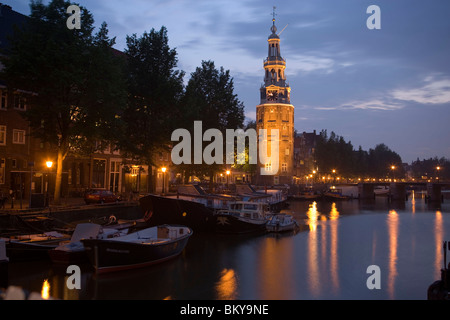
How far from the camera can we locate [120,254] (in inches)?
890

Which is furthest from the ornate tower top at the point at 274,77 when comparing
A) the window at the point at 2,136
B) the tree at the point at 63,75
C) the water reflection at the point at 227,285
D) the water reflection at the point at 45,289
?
the water reflection at the point at 45,289

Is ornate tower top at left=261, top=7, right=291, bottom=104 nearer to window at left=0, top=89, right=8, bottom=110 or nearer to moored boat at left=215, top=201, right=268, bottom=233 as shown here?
moored boat at left=215, top=201, right=268, bottom=233

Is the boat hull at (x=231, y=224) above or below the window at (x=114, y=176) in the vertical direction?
below

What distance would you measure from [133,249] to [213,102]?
36.7 meters

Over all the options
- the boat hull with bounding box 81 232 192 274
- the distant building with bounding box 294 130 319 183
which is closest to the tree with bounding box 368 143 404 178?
the distant building with bounding box 294 130 319 183

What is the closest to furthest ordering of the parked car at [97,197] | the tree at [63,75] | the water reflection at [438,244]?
the water reflection at [438,244] < the tree at [63,75] < the parked car at [97,197]

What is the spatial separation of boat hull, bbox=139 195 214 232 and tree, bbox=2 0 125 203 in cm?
740

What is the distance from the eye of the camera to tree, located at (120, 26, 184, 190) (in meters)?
44.2

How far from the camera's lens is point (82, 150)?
36906mm

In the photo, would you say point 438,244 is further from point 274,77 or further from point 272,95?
point 274,77

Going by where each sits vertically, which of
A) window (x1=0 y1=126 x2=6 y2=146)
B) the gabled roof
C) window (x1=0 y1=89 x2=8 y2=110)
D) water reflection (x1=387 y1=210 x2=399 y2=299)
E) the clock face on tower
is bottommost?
water reflection (x1=387 y1=210 x2=399 y2=299)

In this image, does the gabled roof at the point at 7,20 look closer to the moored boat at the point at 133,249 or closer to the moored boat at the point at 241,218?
the moored boat at the point at 133,249

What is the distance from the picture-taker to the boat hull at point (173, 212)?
35.8 metres

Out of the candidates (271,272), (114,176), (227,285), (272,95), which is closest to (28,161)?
(114,176)
